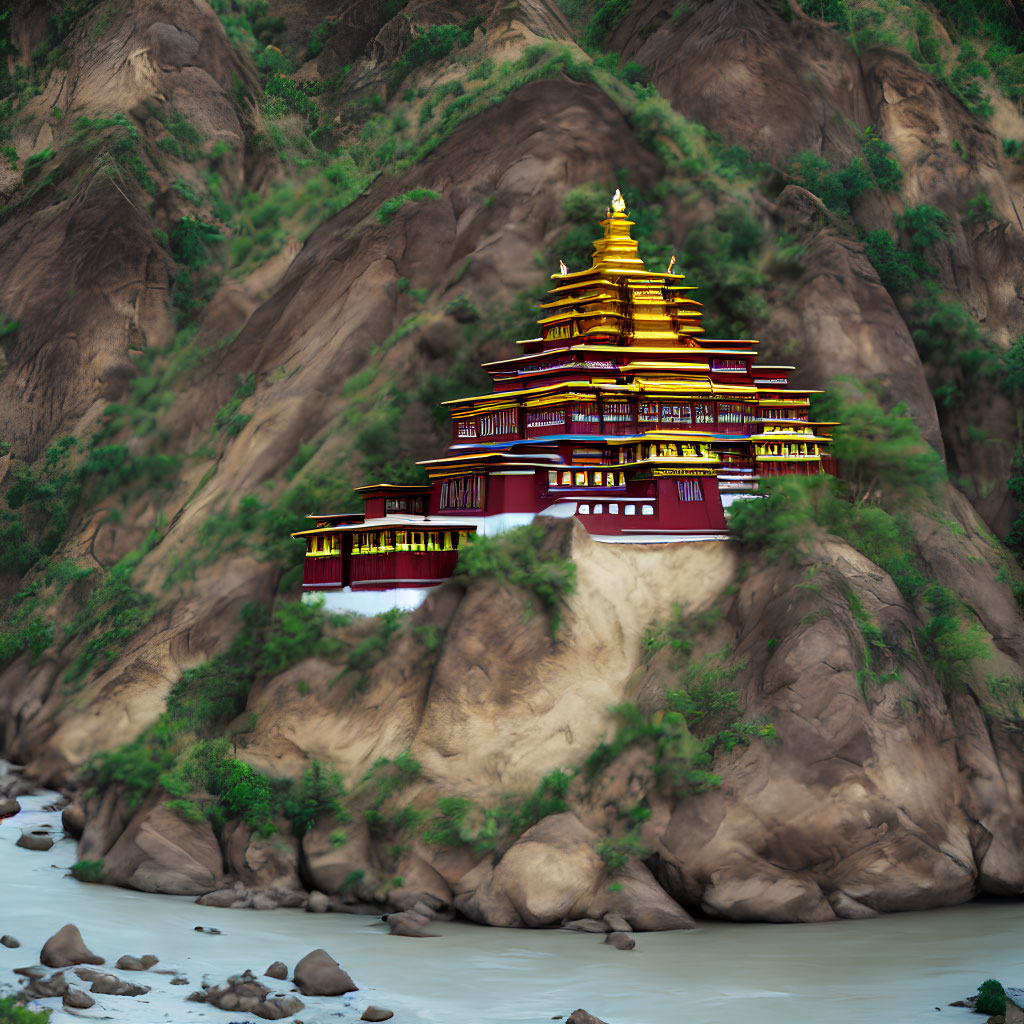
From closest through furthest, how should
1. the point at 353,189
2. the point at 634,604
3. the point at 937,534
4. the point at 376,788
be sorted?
the point at 376,788
the point at 634,604
the point at 937,534
the point at 353,189

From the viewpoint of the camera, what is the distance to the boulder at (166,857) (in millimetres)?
38000

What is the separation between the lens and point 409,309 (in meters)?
55.6

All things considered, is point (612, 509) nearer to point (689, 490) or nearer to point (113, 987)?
point (689, 490)

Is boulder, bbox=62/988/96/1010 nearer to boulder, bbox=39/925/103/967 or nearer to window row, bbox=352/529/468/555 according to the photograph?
boulder, bbox=39/925/103/967

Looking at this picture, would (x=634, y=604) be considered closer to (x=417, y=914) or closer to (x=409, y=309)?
(x=417, y=914)

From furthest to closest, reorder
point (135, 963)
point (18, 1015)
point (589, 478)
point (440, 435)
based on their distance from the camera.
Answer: point (440, 435), point (589, 478), point (135, 963), point (18, 1015)

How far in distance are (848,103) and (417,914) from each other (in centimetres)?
4130

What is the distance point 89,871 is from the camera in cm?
3875

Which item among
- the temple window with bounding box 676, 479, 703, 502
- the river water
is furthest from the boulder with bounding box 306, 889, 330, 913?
the temple window with bounding box 676, 479, 703, 502

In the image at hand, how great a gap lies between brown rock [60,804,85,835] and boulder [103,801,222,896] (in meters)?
3.46

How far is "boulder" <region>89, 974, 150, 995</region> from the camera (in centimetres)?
2848

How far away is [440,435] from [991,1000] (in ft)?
87.6

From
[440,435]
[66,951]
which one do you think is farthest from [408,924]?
[440,435]

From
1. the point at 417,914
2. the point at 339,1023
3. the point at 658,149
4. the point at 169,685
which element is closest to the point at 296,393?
the point at 169,685
